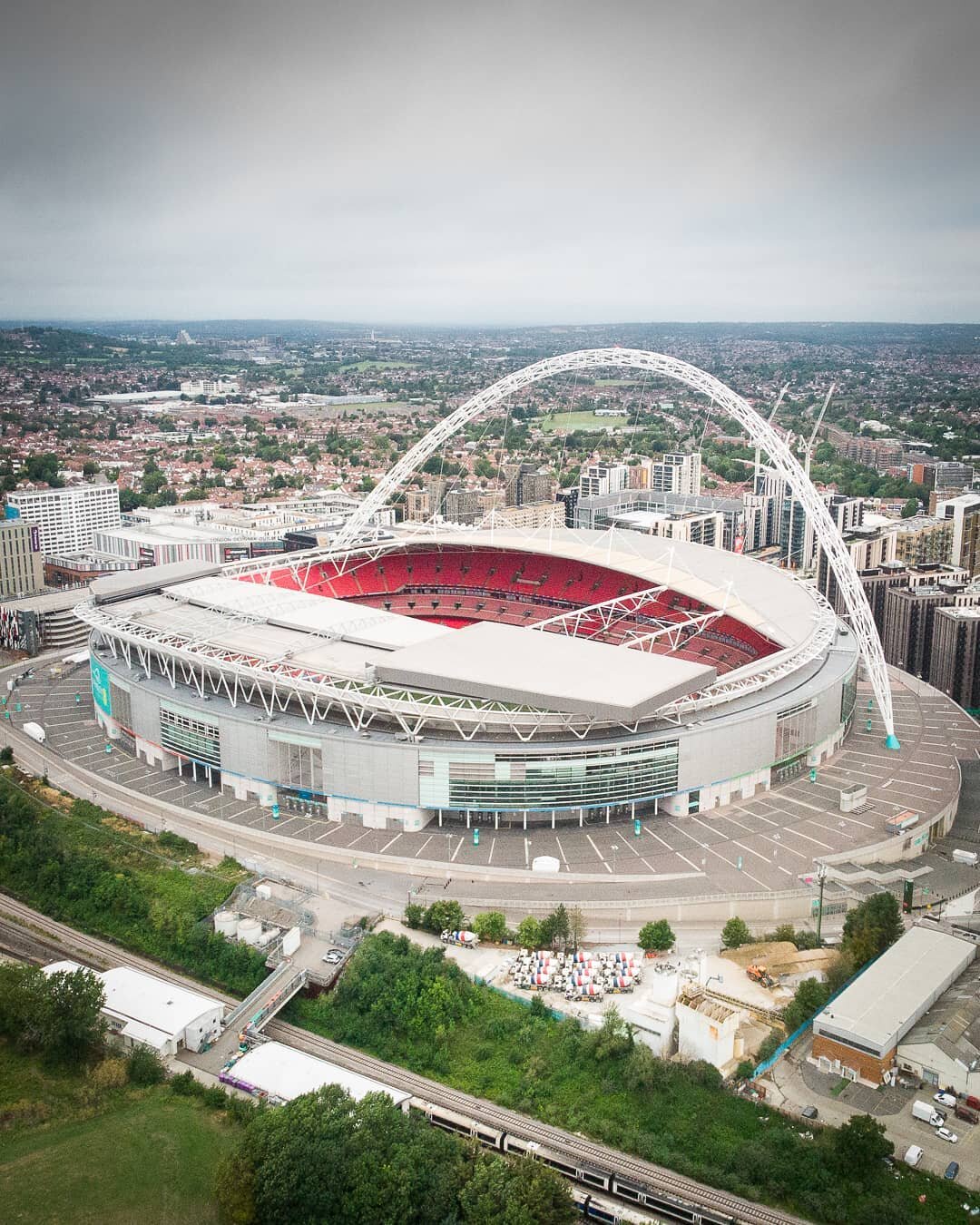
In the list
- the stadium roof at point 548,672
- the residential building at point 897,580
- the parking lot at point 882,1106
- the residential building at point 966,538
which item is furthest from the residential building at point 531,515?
the parking lot at point 882,1106

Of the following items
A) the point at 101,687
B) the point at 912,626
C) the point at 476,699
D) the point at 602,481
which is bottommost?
the point at 101,687

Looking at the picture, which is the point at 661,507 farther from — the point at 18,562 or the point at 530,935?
the point at 530,935

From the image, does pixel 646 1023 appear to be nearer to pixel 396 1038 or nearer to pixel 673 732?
pixel 396 1038

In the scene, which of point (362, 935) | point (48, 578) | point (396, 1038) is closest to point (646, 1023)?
point (396, 1038)

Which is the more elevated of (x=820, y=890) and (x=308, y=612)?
→ (x=308, y=612)

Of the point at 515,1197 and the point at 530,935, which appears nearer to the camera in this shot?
the point at 515,1197

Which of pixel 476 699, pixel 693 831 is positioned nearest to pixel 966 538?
pixel 693 831

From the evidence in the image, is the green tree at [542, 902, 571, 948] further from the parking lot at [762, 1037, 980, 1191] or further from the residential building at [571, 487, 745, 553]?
the residential building at [571, 487, 745, 553]
